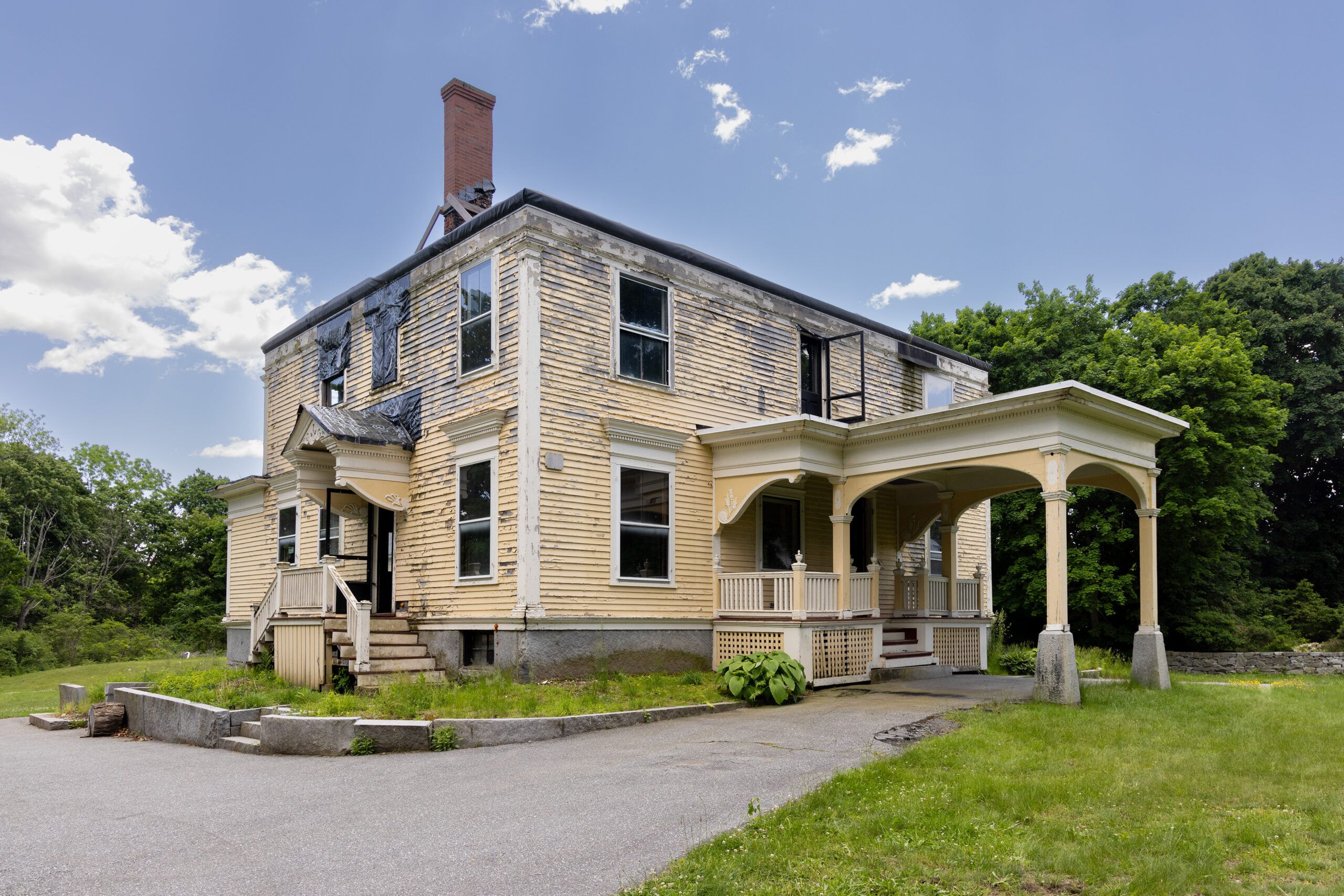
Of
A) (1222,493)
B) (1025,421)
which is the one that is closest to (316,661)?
(1025,421)

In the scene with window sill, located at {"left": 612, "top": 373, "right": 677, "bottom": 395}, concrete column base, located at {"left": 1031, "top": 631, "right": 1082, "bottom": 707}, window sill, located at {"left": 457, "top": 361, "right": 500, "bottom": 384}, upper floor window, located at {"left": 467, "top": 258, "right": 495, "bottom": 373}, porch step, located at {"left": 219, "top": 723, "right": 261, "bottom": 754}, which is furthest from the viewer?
window sill, located at {"left": 612, "top": 373, "right": 677, "bottom": 395}

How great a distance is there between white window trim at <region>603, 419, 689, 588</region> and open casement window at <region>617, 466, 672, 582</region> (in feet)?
0.08

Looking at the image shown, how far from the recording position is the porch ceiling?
12.3 metres

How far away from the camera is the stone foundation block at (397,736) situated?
33.0 feet

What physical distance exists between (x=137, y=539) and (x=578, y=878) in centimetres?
4849

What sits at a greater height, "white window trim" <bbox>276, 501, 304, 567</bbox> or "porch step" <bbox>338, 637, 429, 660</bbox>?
"white window trim" <bbox>276, 501, 304, 567</bbox>

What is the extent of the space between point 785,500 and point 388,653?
7.08 metres

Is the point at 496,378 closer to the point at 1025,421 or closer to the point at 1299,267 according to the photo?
the point at 1025,421

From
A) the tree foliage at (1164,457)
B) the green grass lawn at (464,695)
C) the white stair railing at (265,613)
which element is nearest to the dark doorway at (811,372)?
the green grass lawn at (464,695)

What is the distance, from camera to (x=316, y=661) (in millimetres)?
13742

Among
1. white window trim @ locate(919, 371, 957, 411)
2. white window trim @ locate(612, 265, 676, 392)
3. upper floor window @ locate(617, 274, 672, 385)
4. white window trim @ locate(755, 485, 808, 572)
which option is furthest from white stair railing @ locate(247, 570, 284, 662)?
white window trim @ locate(919, 371, 957, 411)

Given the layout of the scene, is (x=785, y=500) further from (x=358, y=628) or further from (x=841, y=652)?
(x=358, y=628)

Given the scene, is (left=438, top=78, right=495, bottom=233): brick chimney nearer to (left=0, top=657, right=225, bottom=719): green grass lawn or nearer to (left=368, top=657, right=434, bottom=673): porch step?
(left=368, top=657, right=434, bottom=673): porch step

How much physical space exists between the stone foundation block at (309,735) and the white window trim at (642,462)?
16.2 ft
